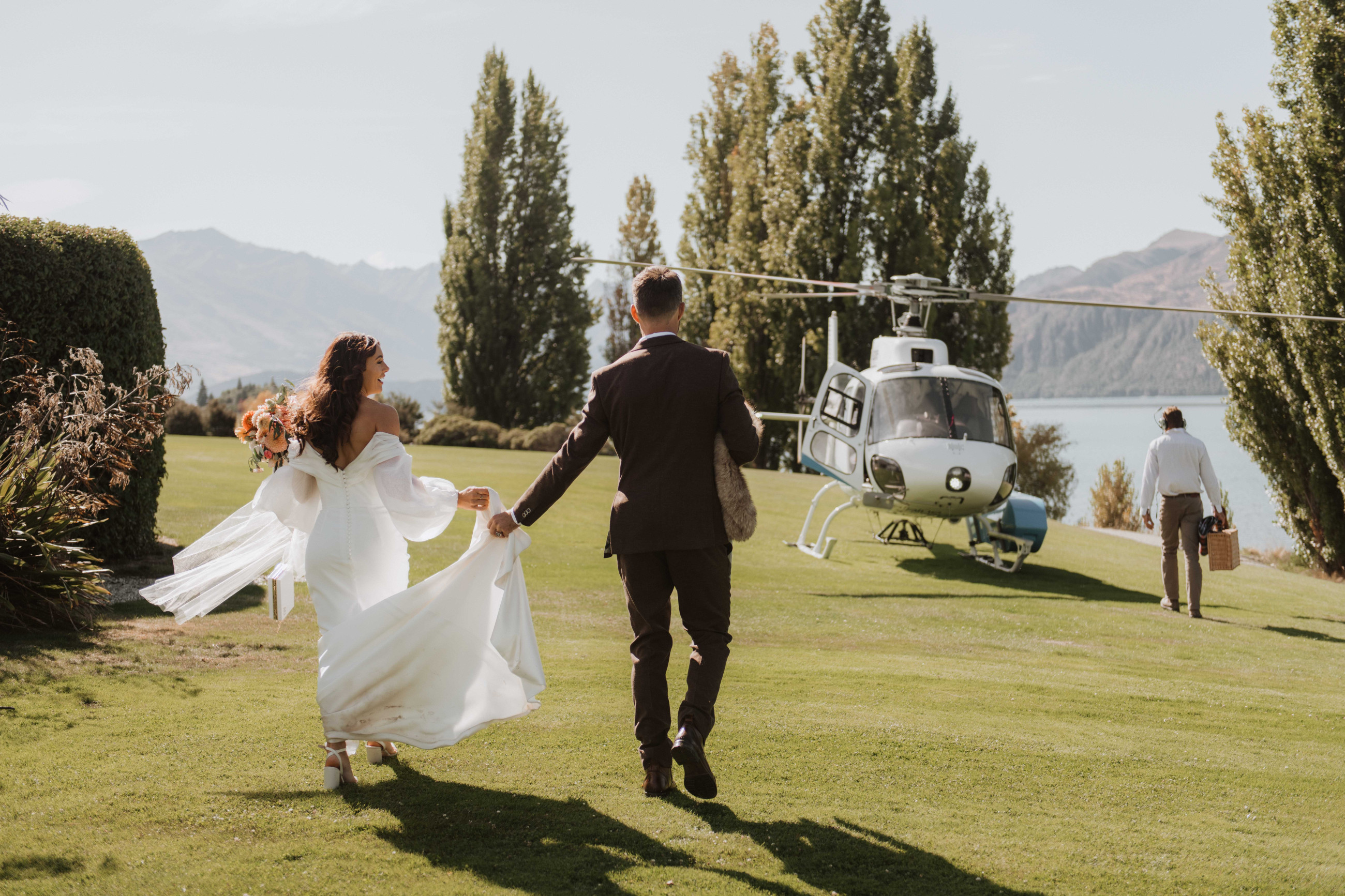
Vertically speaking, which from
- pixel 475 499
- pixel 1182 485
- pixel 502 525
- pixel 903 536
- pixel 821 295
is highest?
pixel 821 295

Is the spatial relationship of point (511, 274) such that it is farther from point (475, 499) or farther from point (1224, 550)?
point (475, 499)

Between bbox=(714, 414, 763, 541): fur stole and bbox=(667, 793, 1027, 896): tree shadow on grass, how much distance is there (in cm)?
110

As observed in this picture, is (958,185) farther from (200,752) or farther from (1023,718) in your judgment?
(200,752)

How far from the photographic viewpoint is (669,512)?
13.7 feet

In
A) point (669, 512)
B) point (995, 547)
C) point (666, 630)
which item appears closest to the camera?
point (669, 512)

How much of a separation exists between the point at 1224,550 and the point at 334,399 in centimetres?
915

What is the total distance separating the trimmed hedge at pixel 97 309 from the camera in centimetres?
881

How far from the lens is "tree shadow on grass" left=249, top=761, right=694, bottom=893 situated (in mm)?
3453

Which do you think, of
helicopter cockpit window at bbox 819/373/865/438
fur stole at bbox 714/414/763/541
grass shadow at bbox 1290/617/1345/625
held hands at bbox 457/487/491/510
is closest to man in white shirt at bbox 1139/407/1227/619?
grass shadow at bbox 1290/617/1345/625

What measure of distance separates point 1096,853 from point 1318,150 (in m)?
16.9

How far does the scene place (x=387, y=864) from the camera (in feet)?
11.5

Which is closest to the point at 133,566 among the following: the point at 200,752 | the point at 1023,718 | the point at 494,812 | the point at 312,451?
the point at 200,752

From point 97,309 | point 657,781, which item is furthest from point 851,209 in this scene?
point 657,781

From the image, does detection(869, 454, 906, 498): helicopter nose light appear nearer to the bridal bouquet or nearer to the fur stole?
the fur stole
